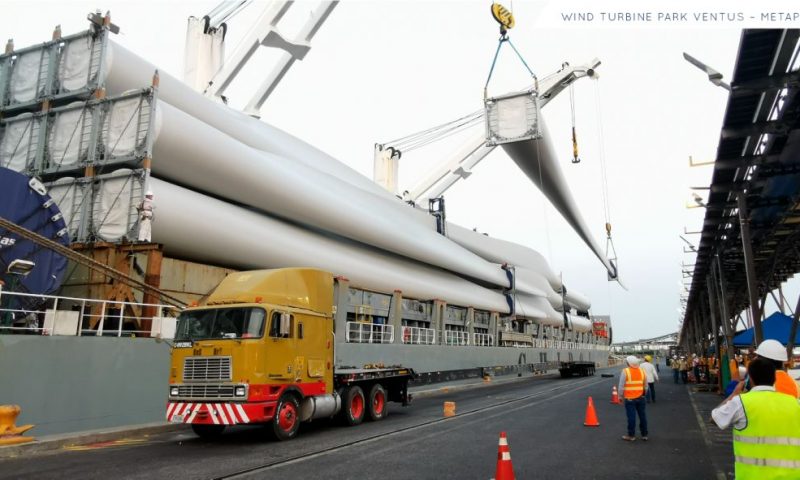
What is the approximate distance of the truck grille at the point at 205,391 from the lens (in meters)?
10.7

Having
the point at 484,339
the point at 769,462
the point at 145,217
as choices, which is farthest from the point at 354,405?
the point at 484,339

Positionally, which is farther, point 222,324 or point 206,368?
point 222,324

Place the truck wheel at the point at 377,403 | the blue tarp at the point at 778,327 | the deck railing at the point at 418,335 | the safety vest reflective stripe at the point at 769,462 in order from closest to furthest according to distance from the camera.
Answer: the safety vest reflective stripe at the point at 769,462
the truck wheel at the point at 377,403
the blue tarp at the point at 778,327
the deck railing at the point at 418,335

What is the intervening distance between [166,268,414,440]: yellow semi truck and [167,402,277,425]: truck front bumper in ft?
0.06

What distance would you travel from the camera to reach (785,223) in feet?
59.4

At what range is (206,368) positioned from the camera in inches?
433

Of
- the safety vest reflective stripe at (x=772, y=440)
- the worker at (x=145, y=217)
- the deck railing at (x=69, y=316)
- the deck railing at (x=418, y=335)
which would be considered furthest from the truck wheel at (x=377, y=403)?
the deck railing at (x=418, y=335)

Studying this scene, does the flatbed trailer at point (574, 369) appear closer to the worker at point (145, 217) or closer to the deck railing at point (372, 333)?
the deck railing at point (372, 333)

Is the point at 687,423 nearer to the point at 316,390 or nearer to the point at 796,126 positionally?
the point at 796,126

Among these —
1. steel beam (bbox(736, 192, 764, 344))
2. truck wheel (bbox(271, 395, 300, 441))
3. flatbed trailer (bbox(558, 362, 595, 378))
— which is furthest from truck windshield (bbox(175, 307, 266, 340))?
flatbed trailer (bbox(558, 362, 595, 378))

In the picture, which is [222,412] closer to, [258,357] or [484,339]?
[258,357]

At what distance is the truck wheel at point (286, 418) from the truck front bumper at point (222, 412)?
0.26 metres

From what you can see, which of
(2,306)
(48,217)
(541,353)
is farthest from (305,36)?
(541,353)

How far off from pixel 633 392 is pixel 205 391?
880cm
